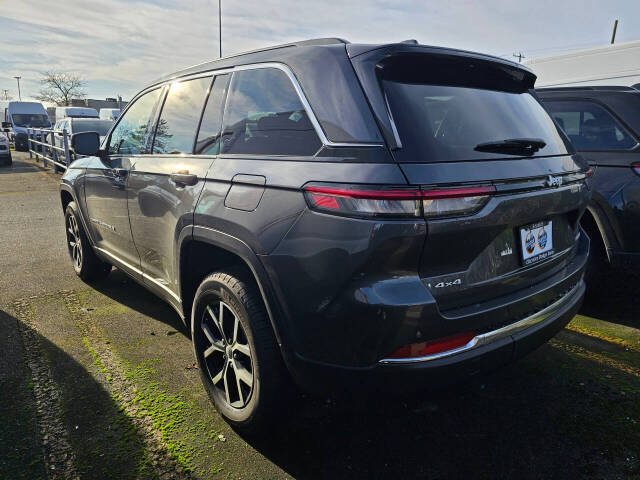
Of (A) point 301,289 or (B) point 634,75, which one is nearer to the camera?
(A) point 301,289

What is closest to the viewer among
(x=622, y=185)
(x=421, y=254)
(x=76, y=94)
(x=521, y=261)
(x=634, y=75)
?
(x=421, y=254)

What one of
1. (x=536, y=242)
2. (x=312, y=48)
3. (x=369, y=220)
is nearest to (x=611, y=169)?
Answer: (x=536, y=242)

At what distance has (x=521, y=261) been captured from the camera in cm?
211

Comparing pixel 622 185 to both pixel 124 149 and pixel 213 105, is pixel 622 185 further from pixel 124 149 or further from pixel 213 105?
pixel 124 149

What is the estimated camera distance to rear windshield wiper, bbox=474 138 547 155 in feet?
6.68

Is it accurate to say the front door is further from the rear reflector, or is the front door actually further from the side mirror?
the rear reflector

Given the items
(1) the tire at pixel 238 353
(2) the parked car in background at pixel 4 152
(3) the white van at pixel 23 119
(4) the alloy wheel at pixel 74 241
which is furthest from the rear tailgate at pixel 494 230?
(3) the white van at pixel 23 119

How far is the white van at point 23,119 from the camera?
1103 inches

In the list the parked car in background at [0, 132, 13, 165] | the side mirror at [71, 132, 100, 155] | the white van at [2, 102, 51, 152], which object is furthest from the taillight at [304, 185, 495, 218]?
the white van at [2, 102, 51, 152]

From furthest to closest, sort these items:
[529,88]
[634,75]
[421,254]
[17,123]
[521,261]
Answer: [17,123] → [634,75] → [529,88] → [521,261] → [421,254]

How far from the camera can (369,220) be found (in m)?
1.74

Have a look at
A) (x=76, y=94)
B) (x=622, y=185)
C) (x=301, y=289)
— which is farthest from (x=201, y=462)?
(x=76, y=94)

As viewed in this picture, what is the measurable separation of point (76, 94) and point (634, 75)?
279 ft

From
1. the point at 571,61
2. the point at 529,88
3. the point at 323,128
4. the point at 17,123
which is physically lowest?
the point at 17,123
